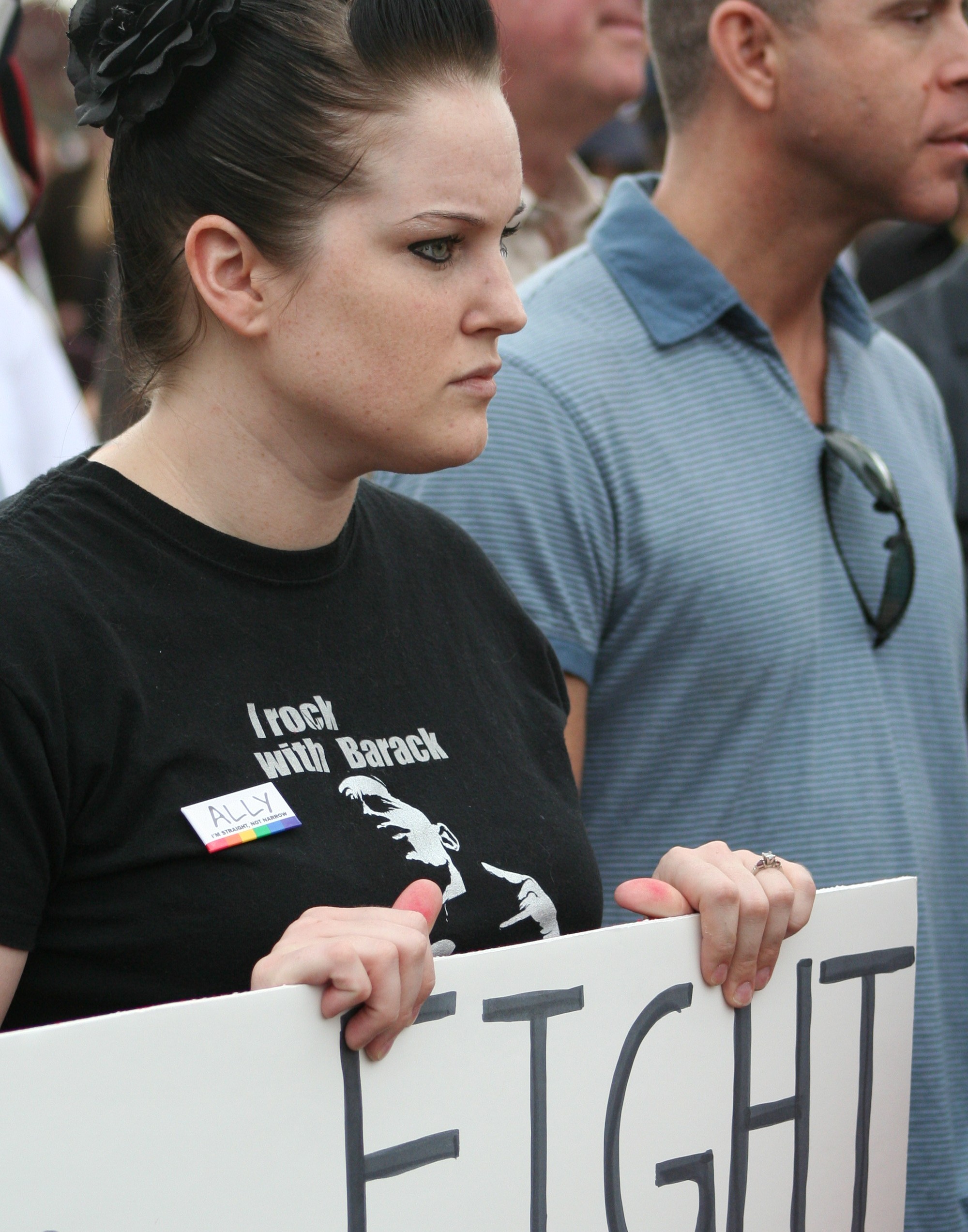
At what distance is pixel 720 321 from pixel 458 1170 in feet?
4.48

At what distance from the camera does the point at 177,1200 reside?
3.77 ft

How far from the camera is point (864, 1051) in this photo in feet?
5.52

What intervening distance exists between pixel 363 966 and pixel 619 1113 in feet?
1.26

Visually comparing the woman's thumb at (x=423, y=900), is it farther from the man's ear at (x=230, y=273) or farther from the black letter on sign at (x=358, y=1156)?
the man's ear at (x=230, y=273)

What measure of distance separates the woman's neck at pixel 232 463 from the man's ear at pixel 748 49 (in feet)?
3.73

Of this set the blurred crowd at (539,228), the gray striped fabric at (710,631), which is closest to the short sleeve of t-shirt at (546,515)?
the gray striped fabric at (710,631)

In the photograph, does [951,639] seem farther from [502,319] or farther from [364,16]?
[364,16]

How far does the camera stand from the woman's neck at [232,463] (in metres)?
1.45

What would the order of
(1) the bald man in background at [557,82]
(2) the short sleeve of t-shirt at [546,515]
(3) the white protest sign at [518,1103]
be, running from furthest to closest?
(1) the bald man in background at [557,82] → (2) the short sleeve of t-shirt at [546,515] → (3) the white protest sign at [518,1103]

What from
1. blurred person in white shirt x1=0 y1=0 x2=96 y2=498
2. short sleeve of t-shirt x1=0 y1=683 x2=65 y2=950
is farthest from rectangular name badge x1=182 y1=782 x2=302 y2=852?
blurred person in white shirt x1=0 y1=0 x2=96 y2=498

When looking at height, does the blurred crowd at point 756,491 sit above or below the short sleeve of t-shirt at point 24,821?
above

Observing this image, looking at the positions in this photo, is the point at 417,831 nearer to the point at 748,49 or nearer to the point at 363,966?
the point at 363,966

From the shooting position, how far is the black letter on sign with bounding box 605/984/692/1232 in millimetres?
1436

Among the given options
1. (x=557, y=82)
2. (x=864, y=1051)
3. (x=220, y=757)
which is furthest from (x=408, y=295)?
(x=557, y=82)
